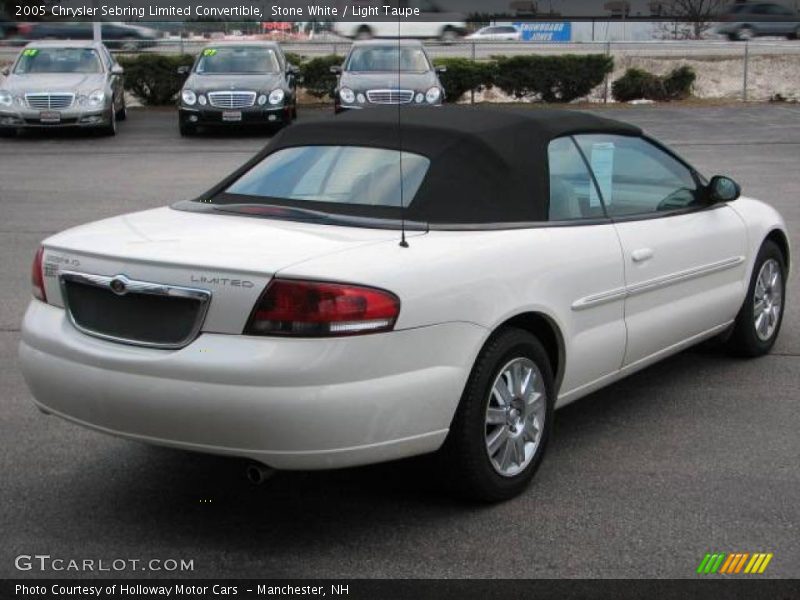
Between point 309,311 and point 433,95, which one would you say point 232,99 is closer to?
point 433,95

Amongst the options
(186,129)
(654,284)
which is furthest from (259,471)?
(186,129)

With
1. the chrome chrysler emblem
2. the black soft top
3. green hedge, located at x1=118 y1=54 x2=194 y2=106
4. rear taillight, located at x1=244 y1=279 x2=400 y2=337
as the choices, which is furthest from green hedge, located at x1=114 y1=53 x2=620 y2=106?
rear taillight, located at x1=244 y1=279 x2=400 y2=337

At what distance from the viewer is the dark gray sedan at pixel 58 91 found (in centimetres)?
1988

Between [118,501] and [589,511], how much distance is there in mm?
1863

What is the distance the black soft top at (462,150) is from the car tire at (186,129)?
1608cm

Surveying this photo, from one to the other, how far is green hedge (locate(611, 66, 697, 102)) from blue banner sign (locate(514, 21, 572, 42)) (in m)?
5.79

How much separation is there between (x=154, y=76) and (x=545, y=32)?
63.4ft

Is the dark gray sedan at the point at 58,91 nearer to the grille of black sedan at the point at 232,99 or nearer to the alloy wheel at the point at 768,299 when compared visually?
the grille of black sedan at the point at 232,99

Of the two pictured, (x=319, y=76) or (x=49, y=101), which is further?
(x=319, y=76)

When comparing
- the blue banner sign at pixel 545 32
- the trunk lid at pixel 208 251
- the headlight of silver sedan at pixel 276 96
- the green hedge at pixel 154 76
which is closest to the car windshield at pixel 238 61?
the headlight of silver sedan at pixel 276 96

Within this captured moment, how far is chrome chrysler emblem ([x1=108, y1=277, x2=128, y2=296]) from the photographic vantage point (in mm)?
→ 4086

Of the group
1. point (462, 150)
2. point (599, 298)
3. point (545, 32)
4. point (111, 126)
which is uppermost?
point (462, 150)

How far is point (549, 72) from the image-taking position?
28484 mm

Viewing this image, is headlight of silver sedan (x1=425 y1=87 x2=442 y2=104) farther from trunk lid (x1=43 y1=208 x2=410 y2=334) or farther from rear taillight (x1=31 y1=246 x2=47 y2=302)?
rear taillight (x1=31 y1=246 x2=47 y2=302)
